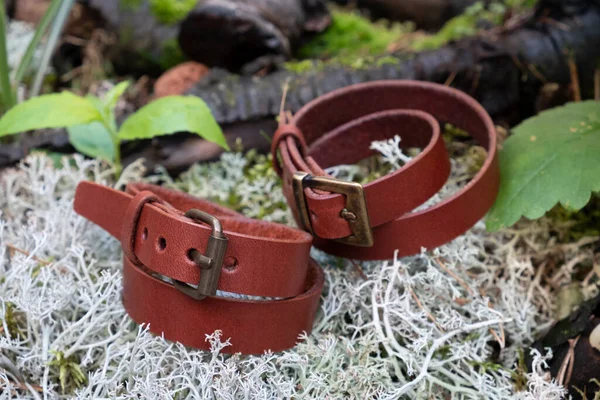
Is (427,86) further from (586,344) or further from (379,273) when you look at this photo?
(586,344)

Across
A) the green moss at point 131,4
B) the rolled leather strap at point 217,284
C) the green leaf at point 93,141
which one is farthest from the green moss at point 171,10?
the rolled leather strap at point 217,284

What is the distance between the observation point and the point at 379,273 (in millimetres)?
1289

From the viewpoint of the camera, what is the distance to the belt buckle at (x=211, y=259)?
1.07m

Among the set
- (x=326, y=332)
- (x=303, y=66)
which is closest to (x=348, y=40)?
(x=303, y=66)

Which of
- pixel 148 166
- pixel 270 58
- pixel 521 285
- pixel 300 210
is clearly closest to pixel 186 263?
pixel 300 210

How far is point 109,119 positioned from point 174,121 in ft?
0.90

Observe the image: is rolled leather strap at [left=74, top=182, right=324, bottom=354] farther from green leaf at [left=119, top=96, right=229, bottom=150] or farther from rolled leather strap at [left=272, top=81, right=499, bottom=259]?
green leaf at [left=119, top=96, right=229, bottom=150]

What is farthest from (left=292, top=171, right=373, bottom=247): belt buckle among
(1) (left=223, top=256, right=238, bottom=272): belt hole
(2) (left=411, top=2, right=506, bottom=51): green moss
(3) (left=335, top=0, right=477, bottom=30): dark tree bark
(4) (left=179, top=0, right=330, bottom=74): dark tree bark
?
(3) (left=335, top=0, right=477, bottom=30): dark tree bark

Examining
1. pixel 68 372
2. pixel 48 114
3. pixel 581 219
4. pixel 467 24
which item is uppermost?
pixel 48 114

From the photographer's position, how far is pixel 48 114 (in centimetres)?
Answer: 147

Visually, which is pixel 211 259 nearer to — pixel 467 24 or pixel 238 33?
pixel 238 33

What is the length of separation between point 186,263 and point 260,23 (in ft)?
3.85

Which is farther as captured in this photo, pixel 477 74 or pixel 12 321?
pixel 477 74

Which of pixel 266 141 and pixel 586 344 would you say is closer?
pixel 586 344
